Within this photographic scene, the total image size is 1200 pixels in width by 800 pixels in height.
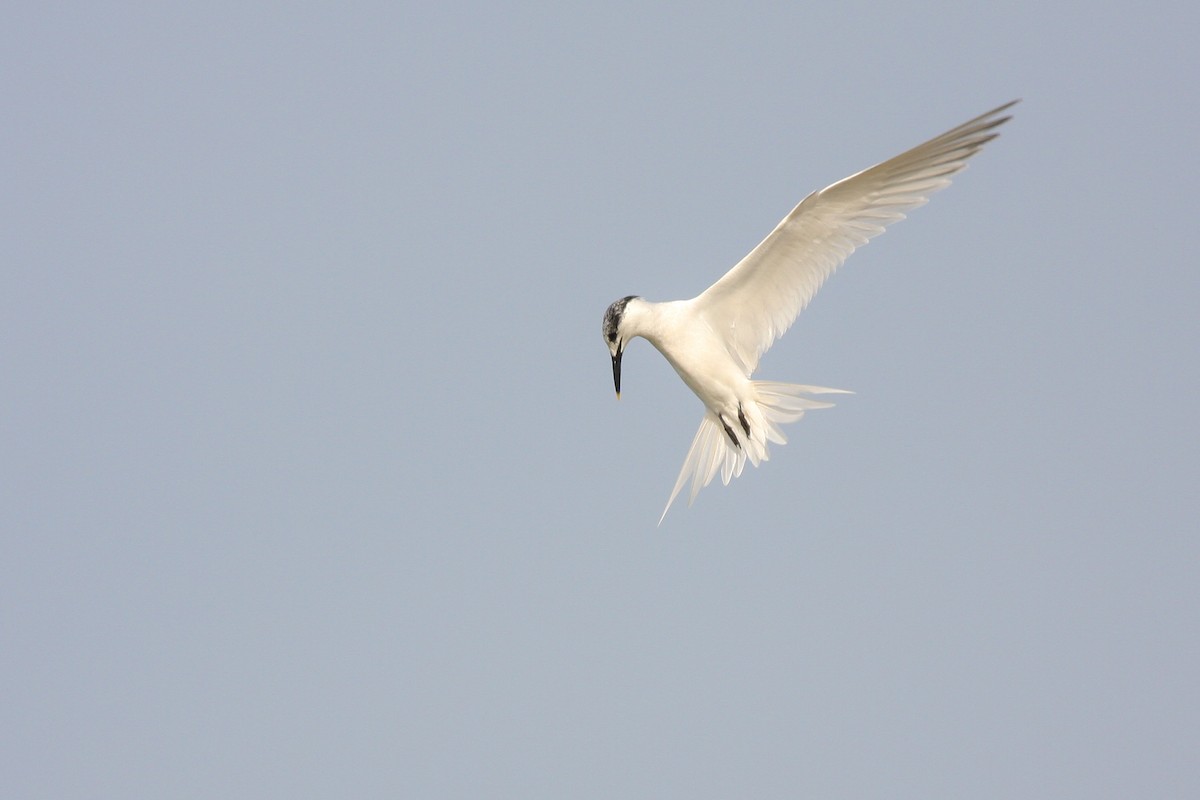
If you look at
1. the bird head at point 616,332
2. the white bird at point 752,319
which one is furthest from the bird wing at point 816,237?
the bird head at point 616,332

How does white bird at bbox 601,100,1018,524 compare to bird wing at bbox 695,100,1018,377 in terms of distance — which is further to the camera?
white bird at bbox 601,100,1018,524

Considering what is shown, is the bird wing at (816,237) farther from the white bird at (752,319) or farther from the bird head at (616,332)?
the bird head at (616,332)

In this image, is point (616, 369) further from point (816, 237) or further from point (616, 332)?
point (816, 237)

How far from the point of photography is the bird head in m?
11.4

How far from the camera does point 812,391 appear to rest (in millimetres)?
10938

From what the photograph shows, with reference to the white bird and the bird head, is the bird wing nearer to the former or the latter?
the white bird

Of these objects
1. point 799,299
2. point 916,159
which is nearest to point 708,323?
point 799,299

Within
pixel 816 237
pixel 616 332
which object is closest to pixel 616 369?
pixel 616 332

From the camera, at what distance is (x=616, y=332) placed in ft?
37.3

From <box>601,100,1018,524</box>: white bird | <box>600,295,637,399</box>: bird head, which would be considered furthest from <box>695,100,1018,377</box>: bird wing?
<box>600,295,637,399</box>: bird head

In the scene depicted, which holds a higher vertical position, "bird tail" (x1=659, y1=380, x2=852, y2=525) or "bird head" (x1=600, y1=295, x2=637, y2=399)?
"bird head" (x1=600, y1=295, x2=637, y2=399)

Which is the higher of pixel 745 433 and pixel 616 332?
pixel 616 332

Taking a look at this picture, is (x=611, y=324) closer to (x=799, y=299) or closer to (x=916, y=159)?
(x=799, y=299)

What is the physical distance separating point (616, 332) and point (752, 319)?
38.1 inches
